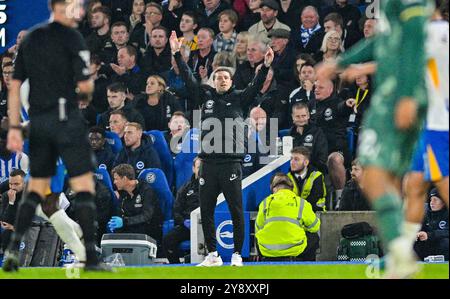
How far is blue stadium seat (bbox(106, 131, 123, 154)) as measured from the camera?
1766 cm

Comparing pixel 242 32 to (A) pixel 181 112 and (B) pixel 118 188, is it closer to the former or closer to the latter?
(A) pixel 181 112

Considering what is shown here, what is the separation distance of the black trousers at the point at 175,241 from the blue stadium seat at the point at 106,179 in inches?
32.9

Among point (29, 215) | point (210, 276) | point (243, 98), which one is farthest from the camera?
point (243, 98)

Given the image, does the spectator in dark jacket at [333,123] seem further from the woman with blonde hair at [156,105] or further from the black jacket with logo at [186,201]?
the woman with blonde hair at [156,105]

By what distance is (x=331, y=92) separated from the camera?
17.2 metres

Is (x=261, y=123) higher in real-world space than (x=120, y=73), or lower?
Answer: lower

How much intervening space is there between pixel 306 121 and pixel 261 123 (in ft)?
2.09

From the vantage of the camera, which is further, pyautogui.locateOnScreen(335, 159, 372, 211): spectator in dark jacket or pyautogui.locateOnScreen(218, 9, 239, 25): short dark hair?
pyautogui.locateOnScreen(218, 9, 239, 25): short dark hair

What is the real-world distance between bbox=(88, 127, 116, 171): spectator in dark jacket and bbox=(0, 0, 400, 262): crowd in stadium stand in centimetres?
1

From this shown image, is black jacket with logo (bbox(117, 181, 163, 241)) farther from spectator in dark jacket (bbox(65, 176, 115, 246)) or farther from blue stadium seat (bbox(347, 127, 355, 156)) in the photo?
blue stadium seat (bbox(347, 127, 355, 156))

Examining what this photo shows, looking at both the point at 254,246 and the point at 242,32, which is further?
the point at 242,32

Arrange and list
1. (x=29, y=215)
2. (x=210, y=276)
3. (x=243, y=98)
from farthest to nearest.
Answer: (x=243, y=98)
(x=210, y=276)
(x=29, y=215)

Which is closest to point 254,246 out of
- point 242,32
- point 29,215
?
point 242,32

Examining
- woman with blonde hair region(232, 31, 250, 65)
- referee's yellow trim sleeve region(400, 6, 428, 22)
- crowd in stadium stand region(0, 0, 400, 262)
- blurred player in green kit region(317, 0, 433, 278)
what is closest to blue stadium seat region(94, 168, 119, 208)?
crowd in stadium stand region(0, 0, 400, 262)
